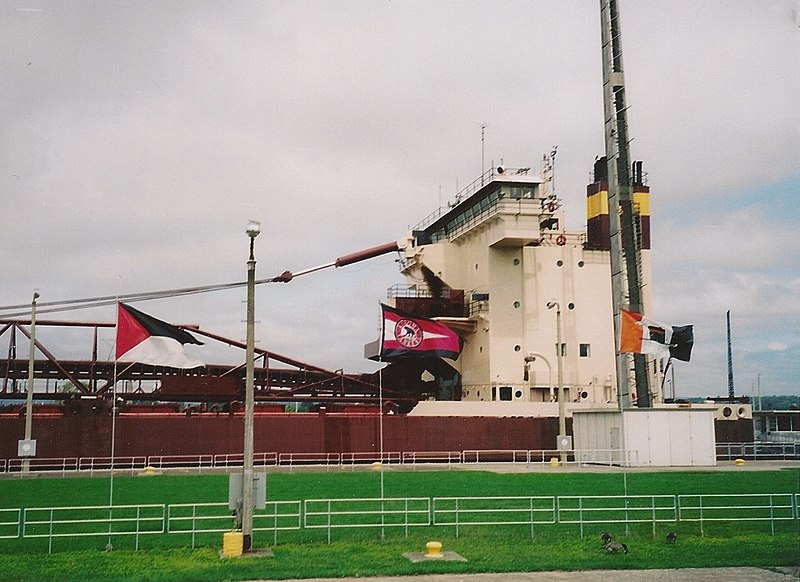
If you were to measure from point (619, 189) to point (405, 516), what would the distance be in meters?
24.2

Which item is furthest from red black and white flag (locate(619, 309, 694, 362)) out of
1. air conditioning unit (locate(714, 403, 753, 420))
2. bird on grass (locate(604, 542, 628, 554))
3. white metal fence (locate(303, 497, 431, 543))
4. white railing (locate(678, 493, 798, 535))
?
air conditioning unit (locate(714, 403, 753, 420))

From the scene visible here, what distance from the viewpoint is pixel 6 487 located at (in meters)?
30.0

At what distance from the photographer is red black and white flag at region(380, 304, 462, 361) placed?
38.4 meters

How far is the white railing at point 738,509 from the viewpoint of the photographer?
60.7 feet

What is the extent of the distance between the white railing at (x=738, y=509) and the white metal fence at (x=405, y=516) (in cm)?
2

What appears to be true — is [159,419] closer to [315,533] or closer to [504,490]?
[504,490]

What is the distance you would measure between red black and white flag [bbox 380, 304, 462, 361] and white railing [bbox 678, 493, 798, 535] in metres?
16.6

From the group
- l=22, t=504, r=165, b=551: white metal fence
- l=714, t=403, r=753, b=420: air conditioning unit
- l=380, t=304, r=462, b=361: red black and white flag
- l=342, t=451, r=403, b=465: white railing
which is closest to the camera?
l=22, t=504, r=165, b=551: white metal fence

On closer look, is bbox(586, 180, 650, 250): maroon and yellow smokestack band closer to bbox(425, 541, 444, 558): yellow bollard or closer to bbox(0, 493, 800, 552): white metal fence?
bbox(0, 493, 800, 552): white metal fence

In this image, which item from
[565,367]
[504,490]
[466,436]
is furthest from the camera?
[565,367]

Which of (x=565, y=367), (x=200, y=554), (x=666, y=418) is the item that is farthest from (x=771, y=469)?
(x=200, y=554)

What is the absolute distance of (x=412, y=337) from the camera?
3972cm

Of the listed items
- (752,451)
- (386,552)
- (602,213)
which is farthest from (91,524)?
(752,451)

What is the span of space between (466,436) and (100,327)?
18923 millimetres
